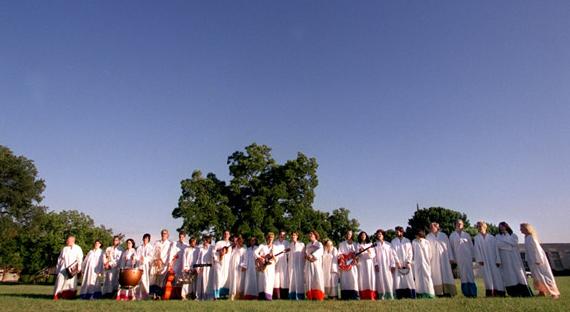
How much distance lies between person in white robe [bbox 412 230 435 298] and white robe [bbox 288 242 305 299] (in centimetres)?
389

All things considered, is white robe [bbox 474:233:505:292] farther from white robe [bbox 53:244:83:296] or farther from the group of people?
white robe [bbox 53:244:83:296]

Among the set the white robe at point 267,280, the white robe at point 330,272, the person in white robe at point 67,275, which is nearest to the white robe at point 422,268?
the white robe at point 330,272

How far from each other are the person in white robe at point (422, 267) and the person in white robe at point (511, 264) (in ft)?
7.37

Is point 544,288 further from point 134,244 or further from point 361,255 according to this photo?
point 134,244

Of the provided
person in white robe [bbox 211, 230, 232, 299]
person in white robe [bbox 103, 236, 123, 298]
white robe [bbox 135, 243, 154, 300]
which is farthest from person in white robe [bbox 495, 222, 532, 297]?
person in white robe [bbox 103, 236, 123, 298]

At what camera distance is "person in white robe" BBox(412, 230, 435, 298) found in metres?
12.5

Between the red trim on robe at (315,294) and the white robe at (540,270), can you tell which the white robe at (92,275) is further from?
the white robe at (540,270)

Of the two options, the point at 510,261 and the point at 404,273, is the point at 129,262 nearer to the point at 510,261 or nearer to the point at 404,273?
the point at 404,273

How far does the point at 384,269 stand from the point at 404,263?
701 millimetres

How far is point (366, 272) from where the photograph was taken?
12719 mm

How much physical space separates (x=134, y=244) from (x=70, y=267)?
2.20 meters

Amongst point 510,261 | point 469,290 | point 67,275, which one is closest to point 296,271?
point 469,290

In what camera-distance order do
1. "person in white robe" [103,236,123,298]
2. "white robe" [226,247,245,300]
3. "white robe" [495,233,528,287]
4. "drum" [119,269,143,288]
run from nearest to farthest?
"drum" [119,269,143,288] < "white robe" [495,233,528,287] < "white robe" [226,247,245,300] < "person in white robe" [103,236,123,298]

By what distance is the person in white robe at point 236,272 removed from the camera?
13500 mm
